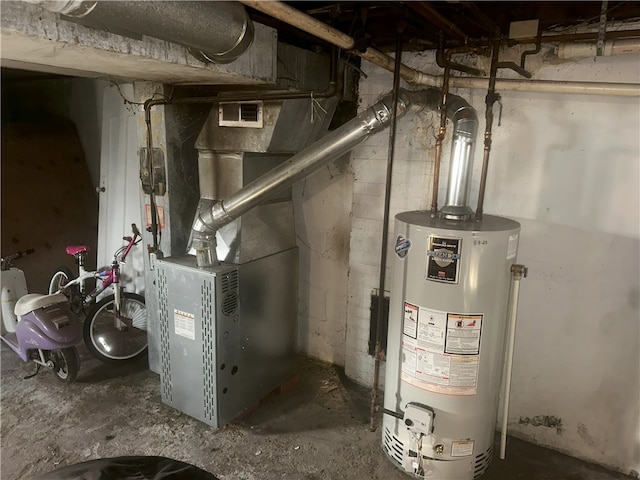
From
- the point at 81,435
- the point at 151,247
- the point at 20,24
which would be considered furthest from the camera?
the point at 151,247

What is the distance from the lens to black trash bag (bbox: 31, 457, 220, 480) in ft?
4.04

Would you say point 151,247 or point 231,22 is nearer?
point 231,22

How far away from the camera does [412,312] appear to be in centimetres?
197

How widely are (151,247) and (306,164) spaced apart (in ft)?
4.08

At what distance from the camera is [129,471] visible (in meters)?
1.29

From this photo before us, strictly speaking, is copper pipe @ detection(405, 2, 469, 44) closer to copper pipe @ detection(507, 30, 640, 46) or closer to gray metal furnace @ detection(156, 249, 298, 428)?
copper pipe @ detection(507, 30, 640, 46)

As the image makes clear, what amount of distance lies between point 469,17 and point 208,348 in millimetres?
2001

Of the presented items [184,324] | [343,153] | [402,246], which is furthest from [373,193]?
[184,324]

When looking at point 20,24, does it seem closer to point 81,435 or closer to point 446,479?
point 81,435

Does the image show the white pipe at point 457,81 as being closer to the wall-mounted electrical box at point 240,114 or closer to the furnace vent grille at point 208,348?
the wall-mounted electrical box at point 240,114

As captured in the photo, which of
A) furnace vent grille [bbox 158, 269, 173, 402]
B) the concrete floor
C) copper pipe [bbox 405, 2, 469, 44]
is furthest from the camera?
furnace vent grille [bbox 158, 269, 173, 402]

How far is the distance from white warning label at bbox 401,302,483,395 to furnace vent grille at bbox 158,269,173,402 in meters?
1.31

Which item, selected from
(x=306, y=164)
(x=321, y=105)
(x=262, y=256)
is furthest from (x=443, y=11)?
(x=262, y=256)

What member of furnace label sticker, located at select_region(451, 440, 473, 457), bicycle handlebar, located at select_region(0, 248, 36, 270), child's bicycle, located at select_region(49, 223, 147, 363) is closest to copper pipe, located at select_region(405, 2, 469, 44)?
furnace label sticker, located at select_region(451, 440, 473, 457)
